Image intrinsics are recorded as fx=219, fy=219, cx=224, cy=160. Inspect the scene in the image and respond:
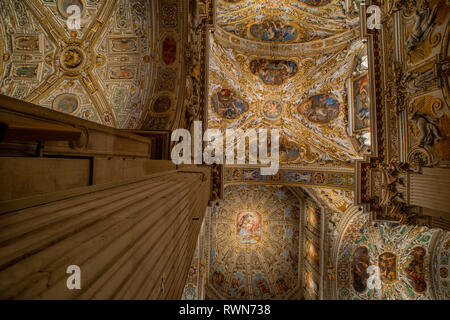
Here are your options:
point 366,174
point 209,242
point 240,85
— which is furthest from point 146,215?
point 209,242

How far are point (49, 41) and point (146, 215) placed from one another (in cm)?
739

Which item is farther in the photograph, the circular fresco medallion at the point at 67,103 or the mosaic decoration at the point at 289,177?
the mosaic decoration at the point at 289,177

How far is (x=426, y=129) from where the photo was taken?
178 inches

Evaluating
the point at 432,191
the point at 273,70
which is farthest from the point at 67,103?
the point at 432,191

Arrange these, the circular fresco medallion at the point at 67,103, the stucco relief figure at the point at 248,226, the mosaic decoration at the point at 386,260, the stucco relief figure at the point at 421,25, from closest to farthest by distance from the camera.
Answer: the stucco relief figure at the point at 421,25, the circular fresco medallion at the point at 67,103, the mosaic decoration at the point at 386,260, the stucco relief figure at the point at 248,226

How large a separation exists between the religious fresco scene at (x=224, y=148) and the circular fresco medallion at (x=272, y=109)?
0.05 meters

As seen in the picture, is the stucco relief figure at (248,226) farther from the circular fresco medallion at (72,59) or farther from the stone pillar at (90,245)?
the stone pillar at (90,245)

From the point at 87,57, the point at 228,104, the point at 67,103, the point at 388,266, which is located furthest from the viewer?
the point at 228,104

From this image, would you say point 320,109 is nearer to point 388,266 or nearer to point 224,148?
point 224,148

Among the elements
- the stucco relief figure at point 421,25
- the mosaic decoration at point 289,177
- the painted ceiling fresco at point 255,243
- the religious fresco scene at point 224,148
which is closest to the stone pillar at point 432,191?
the religious fresco scene at point 224,148

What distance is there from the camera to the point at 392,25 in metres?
5.31

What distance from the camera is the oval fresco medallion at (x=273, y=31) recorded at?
351 inches

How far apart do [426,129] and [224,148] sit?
23.5 feet

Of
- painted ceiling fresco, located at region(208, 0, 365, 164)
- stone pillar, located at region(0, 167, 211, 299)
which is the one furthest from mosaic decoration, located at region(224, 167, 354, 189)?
stone pillar, located at region(0, 167, 211, 299)
